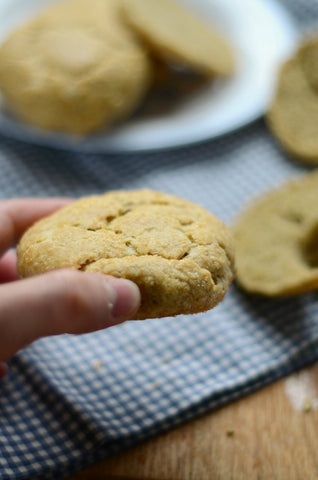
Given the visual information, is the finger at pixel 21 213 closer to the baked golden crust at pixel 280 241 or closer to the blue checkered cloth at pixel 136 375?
the blue checkered cloth at pixel 136 375

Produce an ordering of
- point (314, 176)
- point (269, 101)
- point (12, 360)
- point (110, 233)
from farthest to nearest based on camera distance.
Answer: point (269, 101), point (314, 176), point (12, 360), point (110, 233)

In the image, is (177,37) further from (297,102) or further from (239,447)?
(239,447)

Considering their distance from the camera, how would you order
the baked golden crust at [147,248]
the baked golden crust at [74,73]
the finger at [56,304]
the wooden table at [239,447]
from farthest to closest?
the baked golden crust at [74,73]
the wooden table at [239,447]
the baked golden crust at [147,248]
the finger at [56,304]

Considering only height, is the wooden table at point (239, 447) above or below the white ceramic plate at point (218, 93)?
below

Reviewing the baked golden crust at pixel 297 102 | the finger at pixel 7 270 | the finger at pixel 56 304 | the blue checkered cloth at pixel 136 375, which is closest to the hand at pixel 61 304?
the finger at pixel 56 304

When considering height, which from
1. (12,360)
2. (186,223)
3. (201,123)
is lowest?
(12,360)

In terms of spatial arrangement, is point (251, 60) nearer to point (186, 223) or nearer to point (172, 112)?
point (172, 112)

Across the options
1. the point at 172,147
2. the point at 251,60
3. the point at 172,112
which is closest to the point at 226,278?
the point at 172,147
